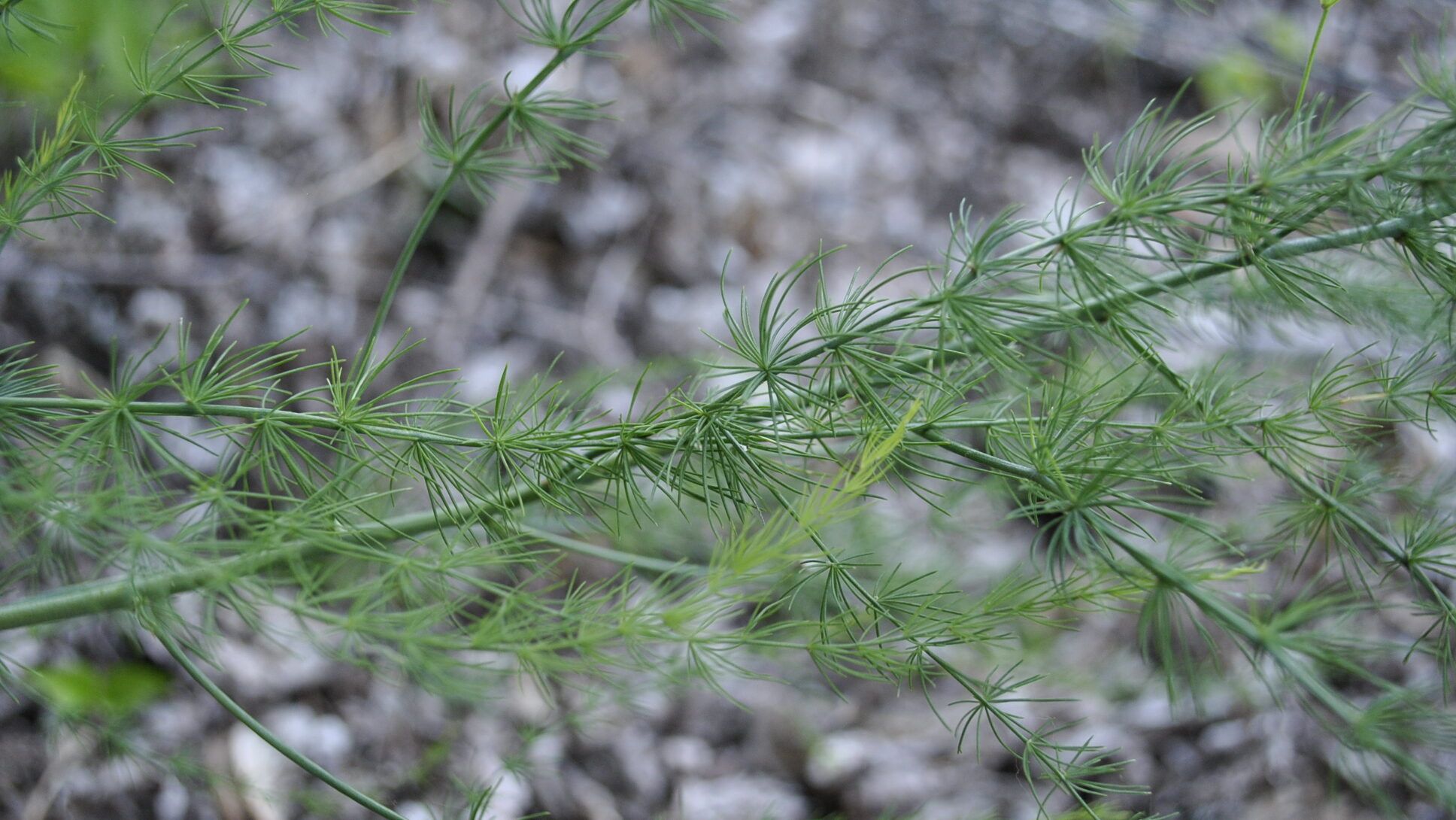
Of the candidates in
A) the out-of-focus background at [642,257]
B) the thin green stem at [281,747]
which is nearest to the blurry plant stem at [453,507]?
the thin green stem at [281,747]

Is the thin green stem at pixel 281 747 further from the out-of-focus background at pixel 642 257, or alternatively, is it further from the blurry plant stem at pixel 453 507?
the out-of-focus background at pixel 642 257

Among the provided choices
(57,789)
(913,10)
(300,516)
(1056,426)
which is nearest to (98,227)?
(57,789)

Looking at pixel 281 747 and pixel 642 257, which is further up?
pixel 642 257

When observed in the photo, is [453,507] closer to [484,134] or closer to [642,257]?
[484,134]

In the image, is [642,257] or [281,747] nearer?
[281,747]

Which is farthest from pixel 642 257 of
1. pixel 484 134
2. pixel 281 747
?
pixel 281 747

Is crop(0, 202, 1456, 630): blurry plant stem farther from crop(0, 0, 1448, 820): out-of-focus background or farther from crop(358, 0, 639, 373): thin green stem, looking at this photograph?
crop(0, 0, 1448, 820): out-of-focus background

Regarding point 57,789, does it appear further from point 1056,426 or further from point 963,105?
point 963,105
